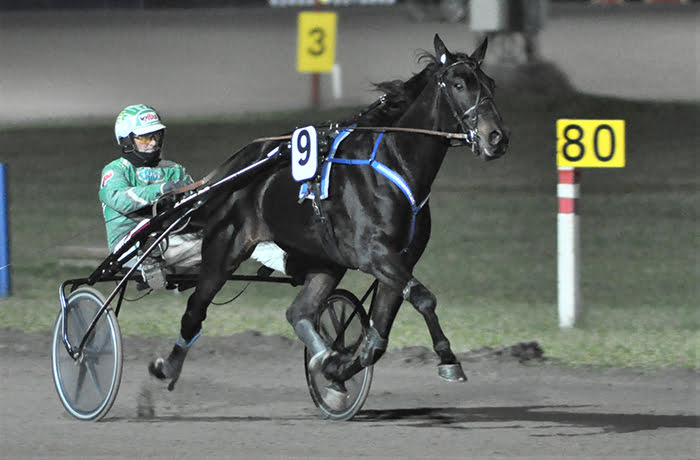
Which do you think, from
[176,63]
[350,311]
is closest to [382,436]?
[350,311]

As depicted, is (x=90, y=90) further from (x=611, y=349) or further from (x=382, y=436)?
(x=382, y=436)

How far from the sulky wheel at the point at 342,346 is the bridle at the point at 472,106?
1271 millimetres

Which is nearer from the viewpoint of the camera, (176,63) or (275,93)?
(275,93)

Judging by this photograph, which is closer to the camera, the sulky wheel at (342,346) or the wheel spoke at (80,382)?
the sulky wheel at (342,346)

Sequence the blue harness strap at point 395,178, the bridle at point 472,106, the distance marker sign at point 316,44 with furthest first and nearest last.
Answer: the distance marker sign at point 316,44
the blue harness strap at point 395,178
the bridle at point 472,106

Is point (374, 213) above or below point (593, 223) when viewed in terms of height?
above

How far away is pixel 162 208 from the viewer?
7219mm

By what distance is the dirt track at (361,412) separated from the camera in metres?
6.03

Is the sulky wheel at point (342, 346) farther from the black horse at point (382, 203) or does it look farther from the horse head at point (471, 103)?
the horse head at point (471, 103)

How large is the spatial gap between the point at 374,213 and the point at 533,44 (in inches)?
633

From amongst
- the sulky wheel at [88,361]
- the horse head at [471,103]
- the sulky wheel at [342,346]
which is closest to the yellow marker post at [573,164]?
the sulky wheel at [342,346]

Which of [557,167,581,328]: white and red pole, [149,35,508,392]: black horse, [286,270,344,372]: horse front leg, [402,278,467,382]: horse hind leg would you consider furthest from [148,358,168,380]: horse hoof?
[557,167,581,328]: white and red pole

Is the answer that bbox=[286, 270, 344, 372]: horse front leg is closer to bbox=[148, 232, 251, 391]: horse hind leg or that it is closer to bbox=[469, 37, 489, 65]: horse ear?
bbox=[148, 232, 251, 391]: horse hind leg

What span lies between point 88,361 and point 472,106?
2346 mm
